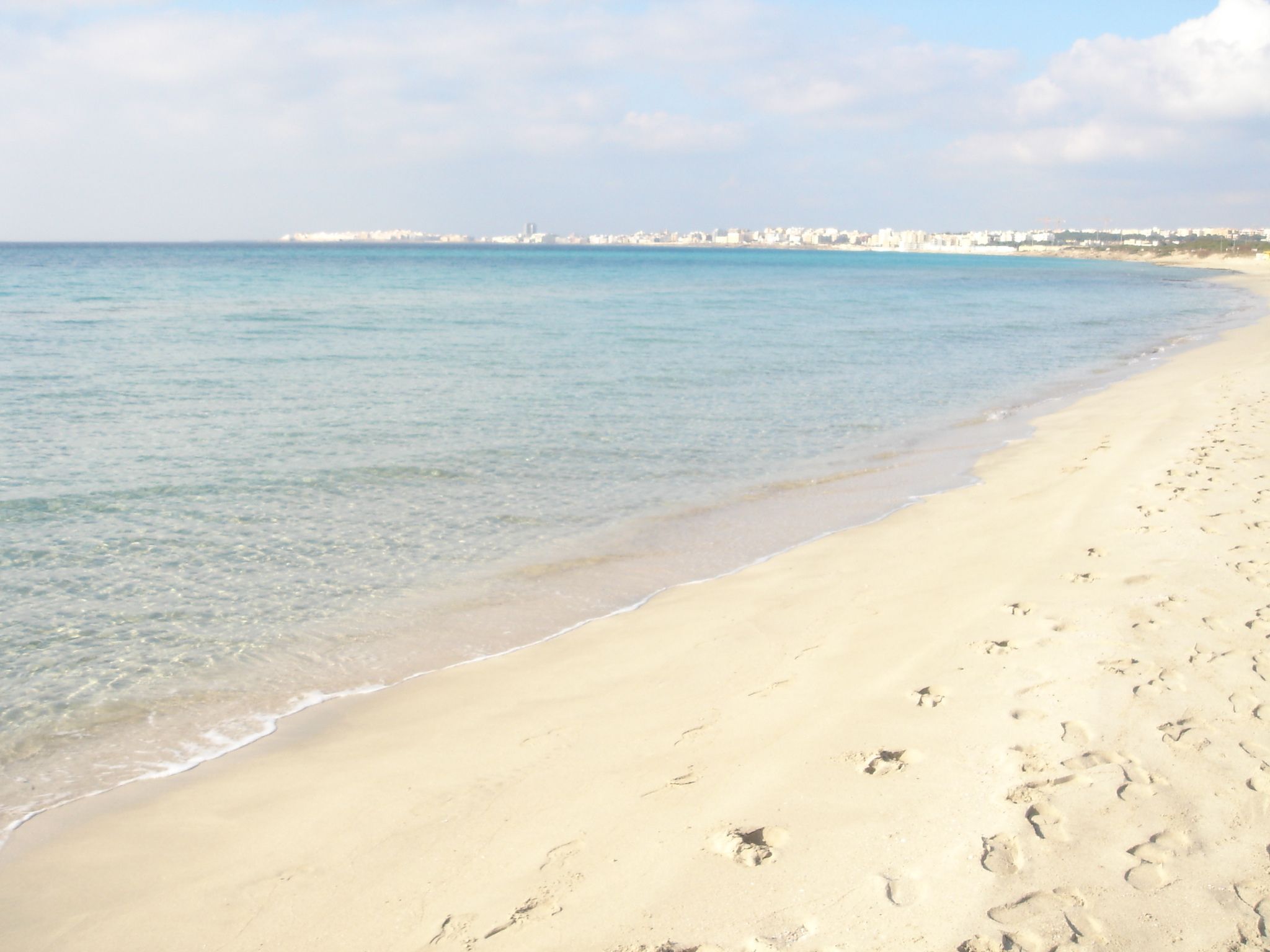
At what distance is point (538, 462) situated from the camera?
11117 millimetres

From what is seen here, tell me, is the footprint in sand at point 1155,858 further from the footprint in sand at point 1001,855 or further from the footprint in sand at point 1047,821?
the footprint in sand at point 1001,855

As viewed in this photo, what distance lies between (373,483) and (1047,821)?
8.06 metres

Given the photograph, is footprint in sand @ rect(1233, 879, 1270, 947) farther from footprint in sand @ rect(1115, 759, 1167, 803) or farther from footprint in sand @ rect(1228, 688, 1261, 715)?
footprint in sand @ rect(1228, 688, 1261, 715)

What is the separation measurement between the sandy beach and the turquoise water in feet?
2.69

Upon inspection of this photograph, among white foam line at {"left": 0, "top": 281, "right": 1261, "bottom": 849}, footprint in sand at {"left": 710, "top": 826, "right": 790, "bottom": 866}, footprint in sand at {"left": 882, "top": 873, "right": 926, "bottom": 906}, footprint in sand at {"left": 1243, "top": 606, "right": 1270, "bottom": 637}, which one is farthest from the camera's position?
footprint in sand at {"left": 1243, "top": 606, "right": 1270, "bottom": 637}

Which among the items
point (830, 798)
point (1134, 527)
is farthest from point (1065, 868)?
point (1134, 527)

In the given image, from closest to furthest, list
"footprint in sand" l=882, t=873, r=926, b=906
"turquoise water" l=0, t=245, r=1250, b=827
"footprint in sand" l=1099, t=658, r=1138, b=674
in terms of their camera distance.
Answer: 1. "footprint in sand" l=882, t=873, r=926, b=906
2. "footprint in sand" l=1099, t=658, r=1138, b=674
3. "turquoise water" l=0, t=245, r=1250, b=827

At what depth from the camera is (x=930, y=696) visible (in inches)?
193

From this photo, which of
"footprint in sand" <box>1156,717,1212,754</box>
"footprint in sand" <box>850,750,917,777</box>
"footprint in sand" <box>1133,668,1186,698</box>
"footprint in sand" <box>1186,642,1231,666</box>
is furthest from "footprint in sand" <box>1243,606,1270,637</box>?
"footprint in sand" <box>850,750,917,777</box>

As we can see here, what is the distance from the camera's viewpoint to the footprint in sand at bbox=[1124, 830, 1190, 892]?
10.8ft

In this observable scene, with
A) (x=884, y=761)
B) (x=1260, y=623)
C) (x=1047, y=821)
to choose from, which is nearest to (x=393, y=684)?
(x=884, y=761)

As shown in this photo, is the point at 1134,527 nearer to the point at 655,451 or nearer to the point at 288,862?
the point at 655,451

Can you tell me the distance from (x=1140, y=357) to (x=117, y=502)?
24290 mm

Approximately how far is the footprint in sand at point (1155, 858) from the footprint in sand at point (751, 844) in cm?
131
